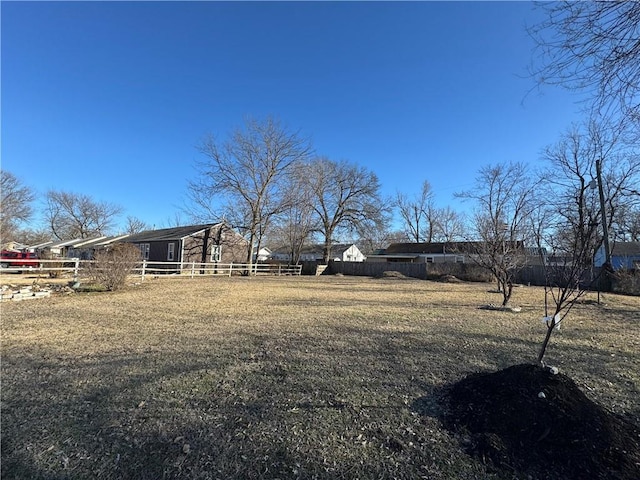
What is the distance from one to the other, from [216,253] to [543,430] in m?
29.1

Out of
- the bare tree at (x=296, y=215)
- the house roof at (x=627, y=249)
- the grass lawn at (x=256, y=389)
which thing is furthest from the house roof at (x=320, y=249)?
the grass lawn at (x=256, y=389)

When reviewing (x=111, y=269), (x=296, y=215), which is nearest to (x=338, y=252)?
(x=296, y=215)

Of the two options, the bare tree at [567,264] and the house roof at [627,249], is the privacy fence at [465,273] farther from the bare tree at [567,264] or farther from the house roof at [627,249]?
the bare tree at [567,264]

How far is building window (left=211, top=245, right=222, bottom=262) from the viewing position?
95.7 ft

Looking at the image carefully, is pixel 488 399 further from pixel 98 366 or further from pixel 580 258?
Answer: pixel 98 366

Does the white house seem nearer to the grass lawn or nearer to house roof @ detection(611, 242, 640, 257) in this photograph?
house roof @ detection(611, 242, 640, 257)

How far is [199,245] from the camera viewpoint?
28.1 meters

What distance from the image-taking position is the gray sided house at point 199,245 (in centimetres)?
2727

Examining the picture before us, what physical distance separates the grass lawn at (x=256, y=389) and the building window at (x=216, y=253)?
22106mm

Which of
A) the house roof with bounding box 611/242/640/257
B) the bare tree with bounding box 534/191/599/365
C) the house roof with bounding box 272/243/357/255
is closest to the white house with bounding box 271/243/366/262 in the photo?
the house roof with bounding box 272/243/357/255

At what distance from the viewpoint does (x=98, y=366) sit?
4.12m

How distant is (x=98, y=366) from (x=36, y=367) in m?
0.74

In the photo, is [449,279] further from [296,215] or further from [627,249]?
[627,249]

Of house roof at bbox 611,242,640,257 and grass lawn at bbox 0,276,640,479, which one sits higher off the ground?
house roof at bbox 611,242,640,257
